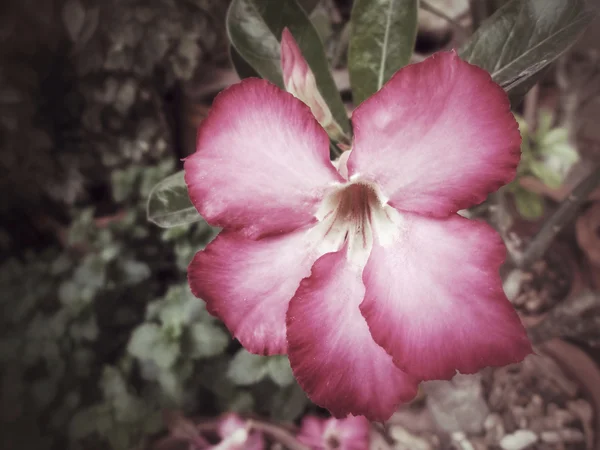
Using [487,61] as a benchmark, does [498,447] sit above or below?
below

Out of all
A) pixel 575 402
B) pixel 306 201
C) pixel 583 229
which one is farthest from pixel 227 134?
pixel 583 229

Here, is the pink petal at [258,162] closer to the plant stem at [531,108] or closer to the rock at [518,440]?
the rock at [518,440]

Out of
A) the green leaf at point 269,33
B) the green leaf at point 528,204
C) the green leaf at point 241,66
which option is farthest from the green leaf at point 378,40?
the green leaf at point 528,204

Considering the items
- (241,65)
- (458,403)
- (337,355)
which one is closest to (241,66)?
(241,65)

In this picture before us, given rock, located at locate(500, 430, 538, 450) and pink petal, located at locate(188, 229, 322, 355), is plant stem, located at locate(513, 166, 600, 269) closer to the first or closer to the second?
rock, located at locate(500, 430, 538, 450)

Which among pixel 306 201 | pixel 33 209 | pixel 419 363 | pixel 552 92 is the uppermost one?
pixel 306 201

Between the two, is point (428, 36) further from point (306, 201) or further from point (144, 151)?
point (306, 201)

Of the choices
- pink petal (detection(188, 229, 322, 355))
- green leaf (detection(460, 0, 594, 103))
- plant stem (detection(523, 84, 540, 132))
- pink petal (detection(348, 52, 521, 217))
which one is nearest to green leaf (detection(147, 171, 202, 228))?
pink petal (detection(188, 229, 322, 355))

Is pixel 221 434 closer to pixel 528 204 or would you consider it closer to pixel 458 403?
pixel 458 403
